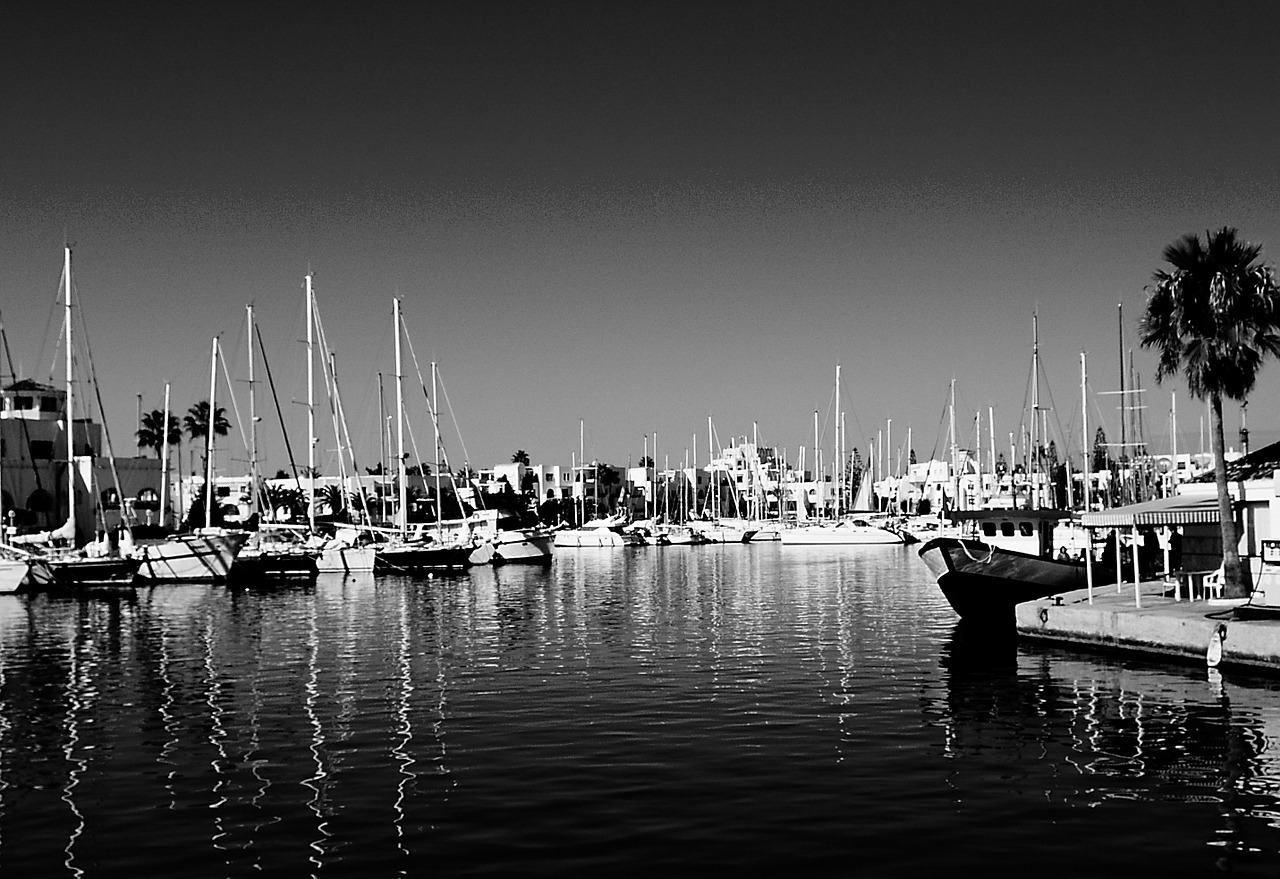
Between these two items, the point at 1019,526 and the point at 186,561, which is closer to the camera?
the point at 1019,526

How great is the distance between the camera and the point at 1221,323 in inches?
1176

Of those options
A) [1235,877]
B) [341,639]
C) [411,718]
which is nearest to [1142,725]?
[1235,877]

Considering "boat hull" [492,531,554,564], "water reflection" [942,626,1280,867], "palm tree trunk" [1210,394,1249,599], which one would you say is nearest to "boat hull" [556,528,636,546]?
"boat hull" [492,531,554,564]

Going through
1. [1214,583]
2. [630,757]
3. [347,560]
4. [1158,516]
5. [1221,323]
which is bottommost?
[630,757]

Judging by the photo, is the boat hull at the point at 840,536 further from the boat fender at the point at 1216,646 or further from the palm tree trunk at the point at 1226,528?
the boat fender at the point at 1216,646

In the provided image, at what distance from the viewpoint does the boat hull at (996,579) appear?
124ft

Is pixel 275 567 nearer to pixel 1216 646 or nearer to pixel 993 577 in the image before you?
pixel 993 577

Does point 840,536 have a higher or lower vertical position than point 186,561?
lower

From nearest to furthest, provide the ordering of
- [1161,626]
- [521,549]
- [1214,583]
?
[1161,626], [1214,583], [521,549]

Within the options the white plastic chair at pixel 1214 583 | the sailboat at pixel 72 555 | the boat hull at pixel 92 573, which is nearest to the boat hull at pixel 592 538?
the sailboat at pixel 72 555

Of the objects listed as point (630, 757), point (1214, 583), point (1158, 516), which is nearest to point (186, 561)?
point (1158, 516)

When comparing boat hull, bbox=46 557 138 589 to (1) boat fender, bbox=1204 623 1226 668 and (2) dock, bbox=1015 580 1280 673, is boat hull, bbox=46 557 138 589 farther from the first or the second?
(1) boat fender, bbox=1204 623 1226 668

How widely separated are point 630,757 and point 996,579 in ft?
72.6

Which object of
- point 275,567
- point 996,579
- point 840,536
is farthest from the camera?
point 840,536
